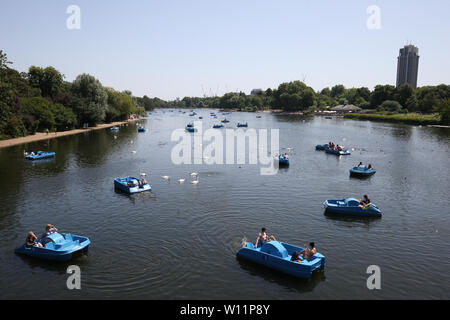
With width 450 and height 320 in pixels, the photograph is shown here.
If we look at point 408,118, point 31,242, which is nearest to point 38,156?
point 31,242

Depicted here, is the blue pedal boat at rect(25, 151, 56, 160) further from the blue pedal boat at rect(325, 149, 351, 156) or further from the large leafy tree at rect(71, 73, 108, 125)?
the blue pedal boat at rect(325, 149, 351, 156)

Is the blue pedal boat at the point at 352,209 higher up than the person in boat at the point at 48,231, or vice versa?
the person in boat at the point at 48,231

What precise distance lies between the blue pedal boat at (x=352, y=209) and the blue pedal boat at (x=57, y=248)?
828 inches

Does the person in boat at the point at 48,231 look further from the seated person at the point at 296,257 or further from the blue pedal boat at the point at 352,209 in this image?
the blue pedal boat at the point at 352,209

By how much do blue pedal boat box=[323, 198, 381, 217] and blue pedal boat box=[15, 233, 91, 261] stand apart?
21043mm

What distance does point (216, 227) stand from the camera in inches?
1097

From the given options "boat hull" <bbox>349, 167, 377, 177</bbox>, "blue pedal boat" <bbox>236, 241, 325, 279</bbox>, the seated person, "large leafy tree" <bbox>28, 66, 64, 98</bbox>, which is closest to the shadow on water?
"blue pedal boat" <bbox>236, 241, 325, 279</bbox>

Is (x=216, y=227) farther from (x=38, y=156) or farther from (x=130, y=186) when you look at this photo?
(x=38, y=156)

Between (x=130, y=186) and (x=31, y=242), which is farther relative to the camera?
(x=130, y=186)

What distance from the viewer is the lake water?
19.8 meters

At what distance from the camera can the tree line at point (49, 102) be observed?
69250mm

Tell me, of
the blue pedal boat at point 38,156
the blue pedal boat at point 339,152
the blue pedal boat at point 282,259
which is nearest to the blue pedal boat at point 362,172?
the blue pedal boat at point 339,152

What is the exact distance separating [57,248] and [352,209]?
24.5 meters
